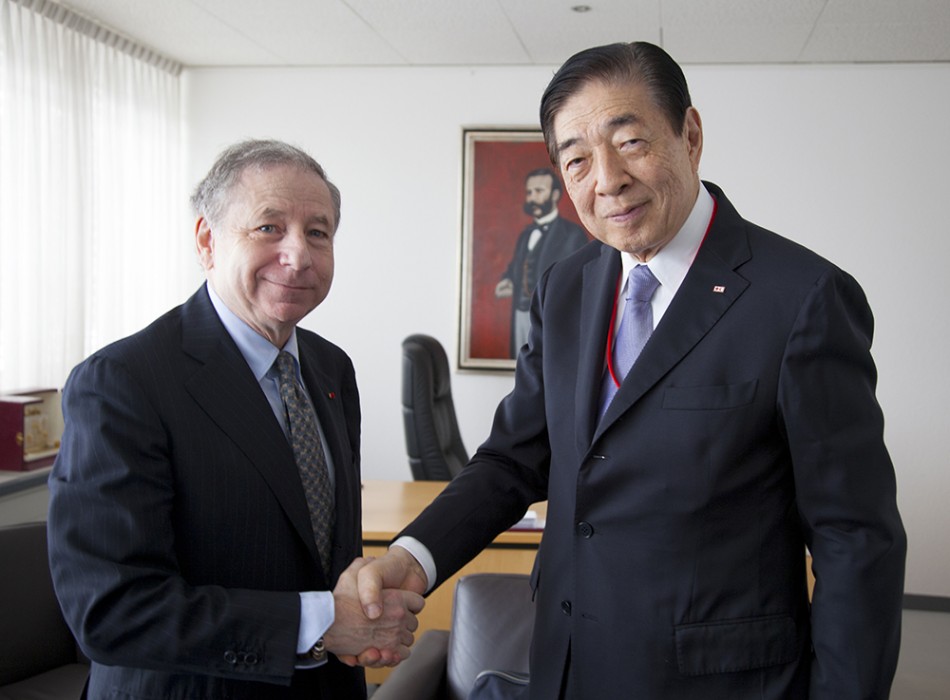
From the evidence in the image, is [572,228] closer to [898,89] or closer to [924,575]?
[898,89]

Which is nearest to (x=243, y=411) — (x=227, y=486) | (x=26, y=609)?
(x=227, y=486)

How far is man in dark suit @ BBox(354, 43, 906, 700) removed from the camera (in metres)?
1.26

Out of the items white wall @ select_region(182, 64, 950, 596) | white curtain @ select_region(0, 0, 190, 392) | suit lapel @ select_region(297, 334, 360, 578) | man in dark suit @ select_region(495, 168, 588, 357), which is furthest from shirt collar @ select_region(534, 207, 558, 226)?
suit lapel @ select_region(297, 334, 360, 578)

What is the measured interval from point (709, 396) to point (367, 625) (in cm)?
69

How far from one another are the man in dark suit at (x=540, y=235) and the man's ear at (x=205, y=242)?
3.86 meters

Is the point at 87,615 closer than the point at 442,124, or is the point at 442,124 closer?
the point at 87,615

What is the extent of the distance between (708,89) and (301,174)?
14.0 feet

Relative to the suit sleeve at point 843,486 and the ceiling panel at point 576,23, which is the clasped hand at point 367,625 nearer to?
the suit sleeve at point 843,486

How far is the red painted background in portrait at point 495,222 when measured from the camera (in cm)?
546

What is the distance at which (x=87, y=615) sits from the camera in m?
1.30

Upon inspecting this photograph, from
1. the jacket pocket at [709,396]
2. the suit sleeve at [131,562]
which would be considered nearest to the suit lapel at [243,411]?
the suit sleeve at [131,562]

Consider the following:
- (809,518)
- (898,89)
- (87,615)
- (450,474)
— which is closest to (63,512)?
(87,615)

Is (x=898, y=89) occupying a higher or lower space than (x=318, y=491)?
higher

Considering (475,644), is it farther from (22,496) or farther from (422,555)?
(22,496)
